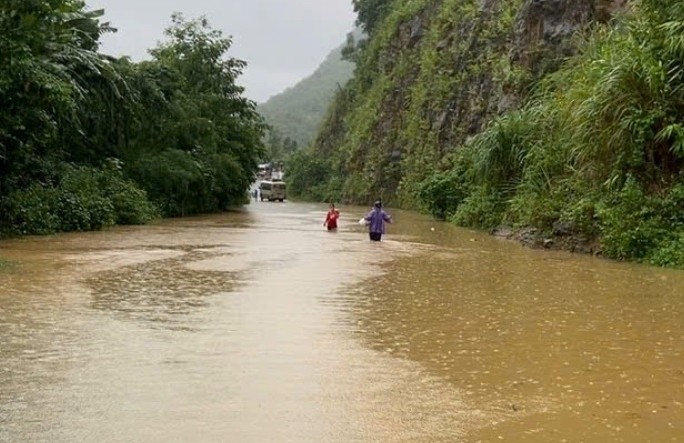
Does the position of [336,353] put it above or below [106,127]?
below

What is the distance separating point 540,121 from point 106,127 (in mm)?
14177

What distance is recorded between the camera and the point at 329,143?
7756 cm

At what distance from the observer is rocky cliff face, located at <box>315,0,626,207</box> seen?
31125 mm

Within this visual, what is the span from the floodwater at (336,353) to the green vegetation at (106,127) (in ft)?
20.6

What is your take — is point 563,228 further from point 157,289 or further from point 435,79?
point 435,79

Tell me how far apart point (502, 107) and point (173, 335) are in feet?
88.8

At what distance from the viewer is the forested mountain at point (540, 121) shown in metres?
16.4

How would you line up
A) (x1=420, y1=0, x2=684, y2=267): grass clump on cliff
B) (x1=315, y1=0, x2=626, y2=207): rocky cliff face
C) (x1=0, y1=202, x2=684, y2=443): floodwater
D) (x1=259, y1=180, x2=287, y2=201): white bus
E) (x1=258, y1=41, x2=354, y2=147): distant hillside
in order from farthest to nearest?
(x1=258, y1=41, x2=354, y2=147): distant hillside
(x1=259, y1=180, x2=287, y2=201): white bus
(x1=315, y1=0, x2=626, y2=207): rocky cliff face
(x1=420, y1=0, x2=684, y2=267): grass clump on cliff
(x1=0, y1=202, x2=684, y2=443): floodwater

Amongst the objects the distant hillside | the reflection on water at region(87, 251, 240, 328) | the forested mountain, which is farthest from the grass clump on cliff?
the distant hillside

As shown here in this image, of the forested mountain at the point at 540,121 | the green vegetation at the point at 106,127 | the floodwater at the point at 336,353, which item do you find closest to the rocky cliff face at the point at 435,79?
the forested mountain at the point at 540,121

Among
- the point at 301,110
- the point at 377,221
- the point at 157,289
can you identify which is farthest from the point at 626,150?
the point at 301,110

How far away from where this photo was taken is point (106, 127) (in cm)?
2611

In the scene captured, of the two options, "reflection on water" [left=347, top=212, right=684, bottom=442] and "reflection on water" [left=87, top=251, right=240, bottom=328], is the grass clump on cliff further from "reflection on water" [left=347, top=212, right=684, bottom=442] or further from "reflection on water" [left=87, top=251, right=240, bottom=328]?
"reflection on water" [left=87, top=251, right=240, bottom=328]

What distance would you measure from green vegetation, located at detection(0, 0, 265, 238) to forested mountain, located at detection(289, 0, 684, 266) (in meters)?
10.7
